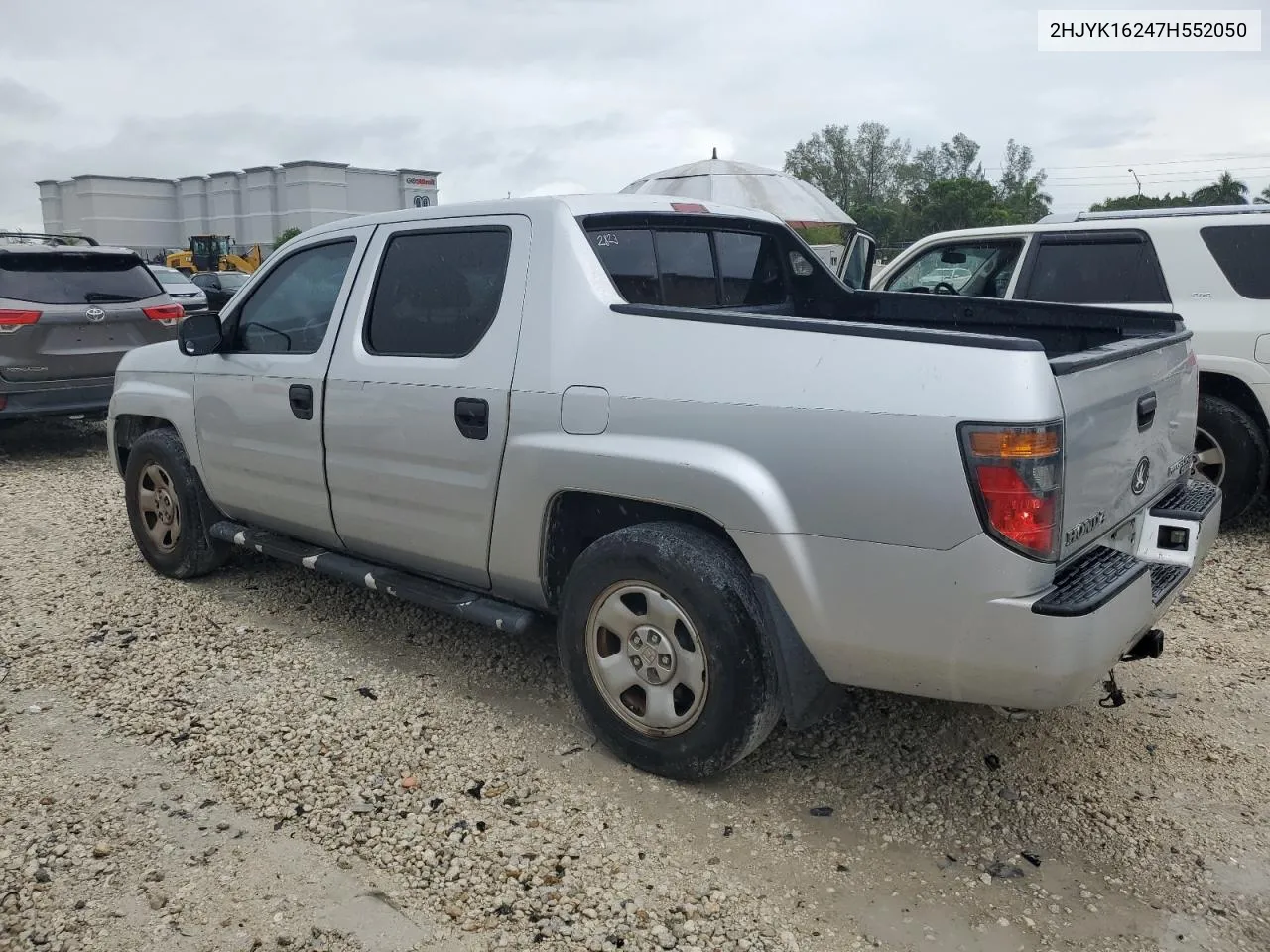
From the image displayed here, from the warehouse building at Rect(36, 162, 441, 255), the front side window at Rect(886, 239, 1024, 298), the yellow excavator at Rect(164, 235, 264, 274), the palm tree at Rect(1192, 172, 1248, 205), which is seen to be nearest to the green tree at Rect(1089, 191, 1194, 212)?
the palm tree at Rect(1192, 172, 1248, 205)

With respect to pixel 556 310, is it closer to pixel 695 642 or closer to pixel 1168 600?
pixel 695 642

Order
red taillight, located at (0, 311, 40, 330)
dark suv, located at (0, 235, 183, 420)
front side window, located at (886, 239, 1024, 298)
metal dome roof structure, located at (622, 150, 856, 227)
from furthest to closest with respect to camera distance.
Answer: metal dome roof structure, located at (622, 150, 856, 227), dark suv, located at (0, 235, 183, 420), red taillight, located at (0, 311, 40, 330), front side window, located at (886, 239, 1024, 298)

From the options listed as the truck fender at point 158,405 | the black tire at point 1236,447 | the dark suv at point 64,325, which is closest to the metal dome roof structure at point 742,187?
the dark suv at point 64,325

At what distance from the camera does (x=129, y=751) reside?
356 centimetres

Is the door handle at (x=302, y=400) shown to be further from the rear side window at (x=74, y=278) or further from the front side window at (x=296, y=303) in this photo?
the rear side window at (x=74, y=278)

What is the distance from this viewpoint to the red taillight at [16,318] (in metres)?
8.21

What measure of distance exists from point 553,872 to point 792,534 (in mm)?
1132

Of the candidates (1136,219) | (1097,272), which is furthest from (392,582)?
(1136,219)

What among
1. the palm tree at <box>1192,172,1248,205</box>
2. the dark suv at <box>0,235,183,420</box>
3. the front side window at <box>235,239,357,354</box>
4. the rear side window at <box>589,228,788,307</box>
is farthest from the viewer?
the palm tree at <box>1192,172,1248,205</box>

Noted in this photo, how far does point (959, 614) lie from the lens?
2.61 m

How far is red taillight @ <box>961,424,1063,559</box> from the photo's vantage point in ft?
8.16

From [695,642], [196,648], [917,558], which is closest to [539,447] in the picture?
[695,642]

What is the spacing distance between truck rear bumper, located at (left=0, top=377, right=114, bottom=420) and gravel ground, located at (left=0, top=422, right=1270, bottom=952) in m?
4.62

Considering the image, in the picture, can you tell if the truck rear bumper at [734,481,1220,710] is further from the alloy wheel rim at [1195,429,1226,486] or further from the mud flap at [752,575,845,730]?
the alloy wheel rim at [1195,429,1226,486]
